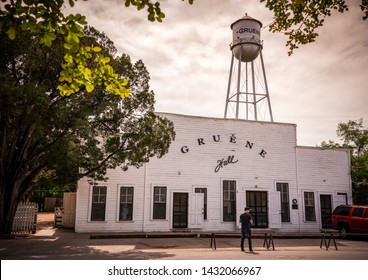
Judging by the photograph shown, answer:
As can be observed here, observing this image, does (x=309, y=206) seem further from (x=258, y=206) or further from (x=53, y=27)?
(x=53, y=27)

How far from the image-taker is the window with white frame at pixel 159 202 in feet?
62.0

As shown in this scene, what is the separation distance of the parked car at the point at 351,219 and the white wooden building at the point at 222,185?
8.52 ft

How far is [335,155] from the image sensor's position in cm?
2280

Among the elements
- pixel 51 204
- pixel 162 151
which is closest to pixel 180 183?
pixel 162 151

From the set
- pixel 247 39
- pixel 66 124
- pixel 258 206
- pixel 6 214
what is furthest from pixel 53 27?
pixel 247 39

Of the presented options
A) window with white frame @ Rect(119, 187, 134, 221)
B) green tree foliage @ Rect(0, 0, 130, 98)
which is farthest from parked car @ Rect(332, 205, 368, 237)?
green tree foliage @ Rect(0, 0, 130, 98)

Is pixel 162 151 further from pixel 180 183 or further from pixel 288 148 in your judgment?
pixel 288 148

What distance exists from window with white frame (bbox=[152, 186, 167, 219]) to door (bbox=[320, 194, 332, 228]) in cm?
1091

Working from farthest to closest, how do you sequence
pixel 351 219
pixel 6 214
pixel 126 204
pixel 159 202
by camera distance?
pixel 159 202
pixel 126 204
pixel 351 219
pixel 6 214

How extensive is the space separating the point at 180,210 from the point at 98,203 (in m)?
4.82

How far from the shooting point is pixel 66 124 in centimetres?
1355

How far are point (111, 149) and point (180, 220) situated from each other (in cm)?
707

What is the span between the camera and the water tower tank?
25.2 metres

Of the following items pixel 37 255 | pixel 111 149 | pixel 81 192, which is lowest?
pixel 37 255
